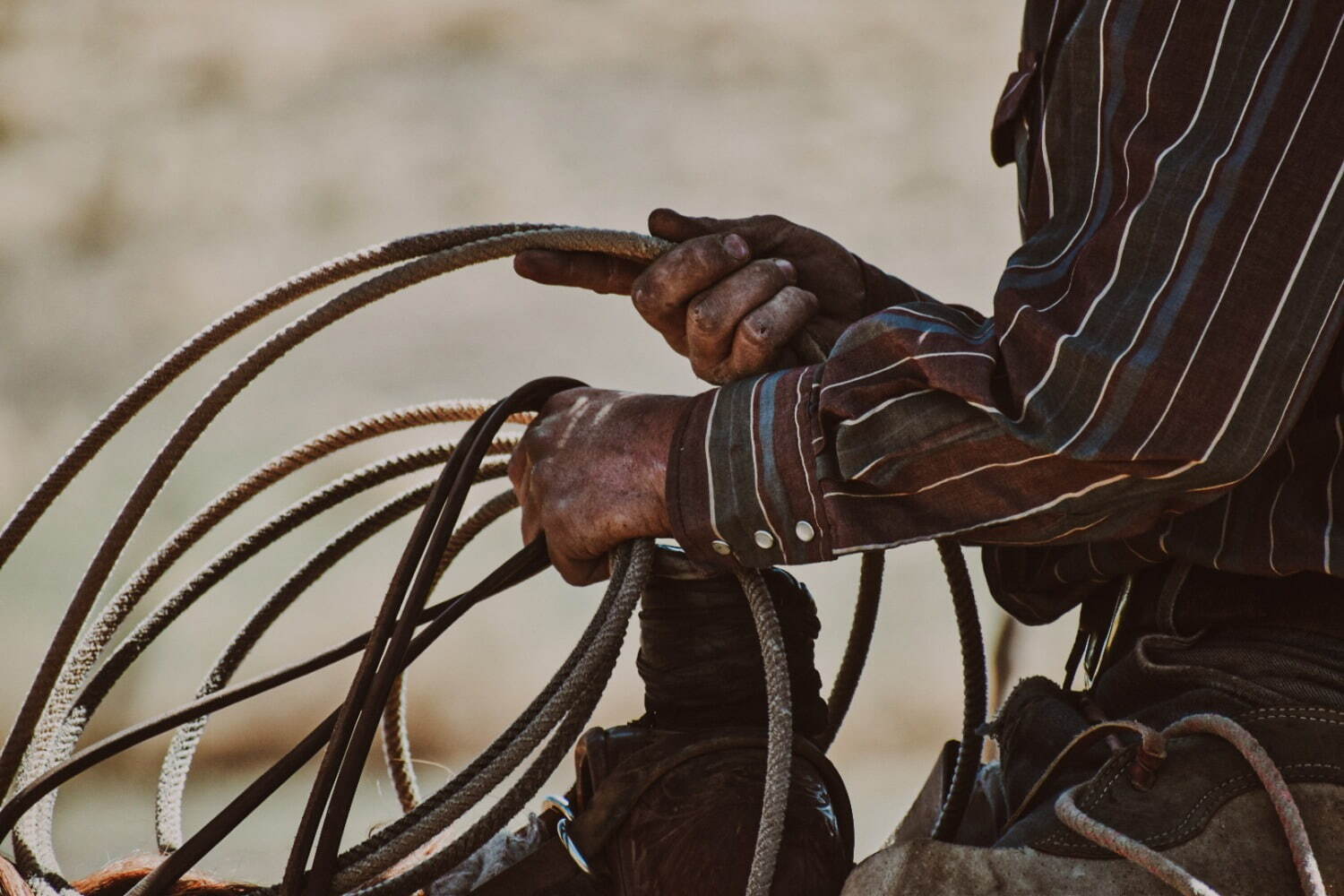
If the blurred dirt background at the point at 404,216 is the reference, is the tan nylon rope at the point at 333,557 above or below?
below

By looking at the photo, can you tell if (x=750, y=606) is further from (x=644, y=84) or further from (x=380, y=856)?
(x=644, y=84)

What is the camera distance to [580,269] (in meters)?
1.29

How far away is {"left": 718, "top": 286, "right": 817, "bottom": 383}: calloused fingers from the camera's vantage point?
3.74ft

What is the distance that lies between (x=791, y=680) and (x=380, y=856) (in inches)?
14.3

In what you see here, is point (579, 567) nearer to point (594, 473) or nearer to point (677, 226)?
point (594, 473)

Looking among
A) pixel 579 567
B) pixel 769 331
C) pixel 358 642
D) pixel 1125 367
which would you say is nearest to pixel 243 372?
pixel 358 642

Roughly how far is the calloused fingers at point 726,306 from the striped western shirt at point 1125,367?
177 millimetres

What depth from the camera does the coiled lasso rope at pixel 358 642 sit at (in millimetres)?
1003

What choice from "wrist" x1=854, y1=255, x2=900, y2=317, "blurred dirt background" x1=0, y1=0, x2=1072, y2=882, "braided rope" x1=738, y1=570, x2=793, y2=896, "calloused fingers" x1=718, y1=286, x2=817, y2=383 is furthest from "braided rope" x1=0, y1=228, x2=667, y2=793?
"blurred dirt background" x1=0, y1=0, x2=1072, y2=882

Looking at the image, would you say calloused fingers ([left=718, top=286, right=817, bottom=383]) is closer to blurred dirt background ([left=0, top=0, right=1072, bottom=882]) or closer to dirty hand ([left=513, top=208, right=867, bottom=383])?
dirty hand ([left=513, top=208, right=867, bottom=383])

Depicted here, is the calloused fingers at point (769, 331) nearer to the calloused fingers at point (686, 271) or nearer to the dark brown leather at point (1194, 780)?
the calloused fingers at point (686, 271)

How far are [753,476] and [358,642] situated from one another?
0.48 metres

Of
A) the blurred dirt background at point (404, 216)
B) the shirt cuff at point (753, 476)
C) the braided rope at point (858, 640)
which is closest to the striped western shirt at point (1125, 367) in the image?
the shirt cuff at point (753, 476)

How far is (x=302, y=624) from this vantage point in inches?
129
